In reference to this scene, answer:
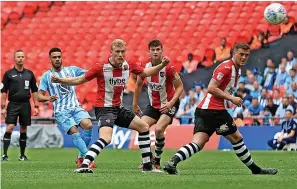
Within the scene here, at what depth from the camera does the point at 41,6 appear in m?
33.8

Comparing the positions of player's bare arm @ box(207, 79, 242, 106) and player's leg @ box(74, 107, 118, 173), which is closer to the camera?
player's bare arm @ box(207, 79, 242, 106)

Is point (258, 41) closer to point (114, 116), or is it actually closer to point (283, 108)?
point (283, 108)

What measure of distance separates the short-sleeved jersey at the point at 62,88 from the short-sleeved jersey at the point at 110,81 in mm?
2425

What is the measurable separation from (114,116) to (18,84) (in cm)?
628

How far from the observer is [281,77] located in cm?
2417

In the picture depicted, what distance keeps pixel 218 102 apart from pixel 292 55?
13334 mm

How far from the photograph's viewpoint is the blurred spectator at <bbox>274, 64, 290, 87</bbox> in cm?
2394

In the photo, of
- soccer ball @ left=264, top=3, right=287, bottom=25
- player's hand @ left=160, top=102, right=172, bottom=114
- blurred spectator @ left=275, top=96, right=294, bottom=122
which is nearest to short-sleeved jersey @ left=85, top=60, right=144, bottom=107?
player's hand @ left=160, top=102, right=172, bottom=114

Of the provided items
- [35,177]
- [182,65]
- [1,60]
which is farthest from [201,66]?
[35,177]

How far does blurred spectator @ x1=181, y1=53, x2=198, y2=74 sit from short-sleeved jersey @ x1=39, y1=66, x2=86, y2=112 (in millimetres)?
12992

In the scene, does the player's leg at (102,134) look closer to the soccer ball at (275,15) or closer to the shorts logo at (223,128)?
the shorts logo at (223,128)

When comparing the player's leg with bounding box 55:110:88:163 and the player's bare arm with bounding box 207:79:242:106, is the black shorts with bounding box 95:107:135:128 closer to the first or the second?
the player's bare arm with bounding box 207:79:242:106

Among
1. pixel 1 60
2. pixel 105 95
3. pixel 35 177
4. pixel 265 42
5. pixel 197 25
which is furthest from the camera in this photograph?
pixel 1 60

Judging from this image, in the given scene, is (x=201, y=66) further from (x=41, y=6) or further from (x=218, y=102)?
(x=218, y=102)
